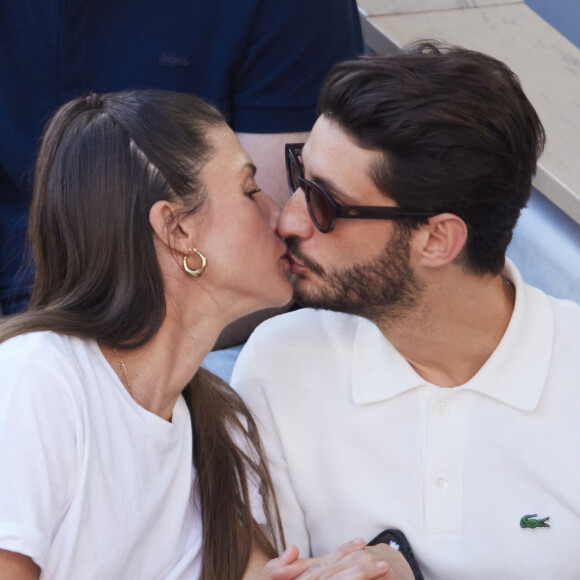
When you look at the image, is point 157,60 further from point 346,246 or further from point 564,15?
point 564,15

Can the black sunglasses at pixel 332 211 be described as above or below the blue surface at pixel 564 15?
above

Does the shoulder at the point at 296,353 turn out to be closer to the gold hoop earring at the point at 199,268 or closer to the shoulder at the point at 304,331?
the shoulder at the point at 304,331

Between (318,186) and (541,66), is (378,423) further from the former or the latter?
(541,66)

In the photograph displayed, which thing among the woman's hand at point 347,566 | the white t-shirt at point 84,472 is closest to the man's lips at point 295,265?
the white t-shirt at point 84,472

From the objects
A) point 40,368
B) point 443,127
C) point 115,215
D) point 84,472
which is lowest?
point 84,472

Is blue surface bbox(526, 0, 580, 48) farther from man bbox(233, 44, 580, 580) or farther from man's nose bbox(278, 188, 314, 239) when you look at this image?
man's nose bbox(278, 188, 314, 239)

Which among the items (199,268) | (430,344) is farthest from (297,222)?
(430,344)

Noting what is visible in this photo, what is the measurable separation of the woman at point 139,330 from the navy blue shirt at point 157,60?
0.48 metres

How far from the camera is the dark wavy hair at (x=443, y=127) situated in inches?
61.8

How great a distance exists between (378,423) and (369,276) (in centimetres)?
26

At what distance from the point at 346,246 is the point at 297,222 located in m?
0.10

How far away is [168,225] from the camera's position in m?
1.57

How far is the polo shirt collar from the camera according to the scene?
1.67 meters

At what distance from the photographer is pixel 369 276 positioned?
169 centimetres
